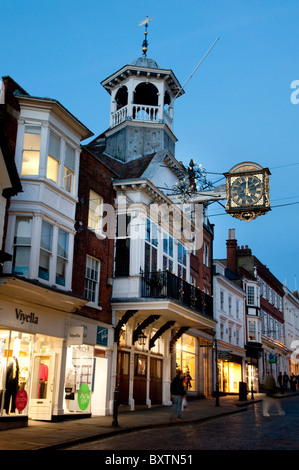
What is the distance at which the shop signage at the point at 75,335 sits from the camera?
16641 mm

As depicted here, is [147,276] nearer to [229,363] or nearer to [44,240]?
[44,240]

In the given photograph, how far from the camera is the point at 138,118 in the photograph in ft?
87.2

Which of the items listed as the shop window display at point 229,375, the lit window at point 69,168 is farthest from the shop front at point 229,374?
the lit window at point 69,168

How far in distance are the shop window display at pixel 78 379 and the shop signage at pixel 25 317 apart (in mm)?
2550

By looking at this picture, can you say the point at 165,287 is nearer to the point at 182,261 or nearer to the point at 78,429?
the point at 182,261

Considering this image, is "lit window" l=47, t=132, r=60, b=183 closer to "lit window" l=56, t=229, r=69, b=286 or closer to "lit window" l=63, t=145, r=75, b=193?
"lit window" l=63, t=145, r=75, b=193

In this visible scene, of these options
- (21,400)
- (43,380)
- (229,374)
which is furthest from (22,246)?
(229,374)

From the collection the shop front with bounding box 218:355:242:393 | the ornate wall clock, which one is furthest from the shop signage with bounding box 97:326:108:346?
Result: the shop front with bounding box 218:355:242:393

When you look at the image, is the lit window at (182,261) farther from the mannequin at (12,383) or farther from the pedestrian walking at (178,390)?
the mannequin at (12,383)

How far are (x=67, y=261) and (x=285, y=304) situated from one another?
170ft

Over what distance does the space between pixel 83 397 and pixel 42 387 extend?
67.7 inches

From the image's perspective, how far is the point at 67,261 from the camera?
17094mm
